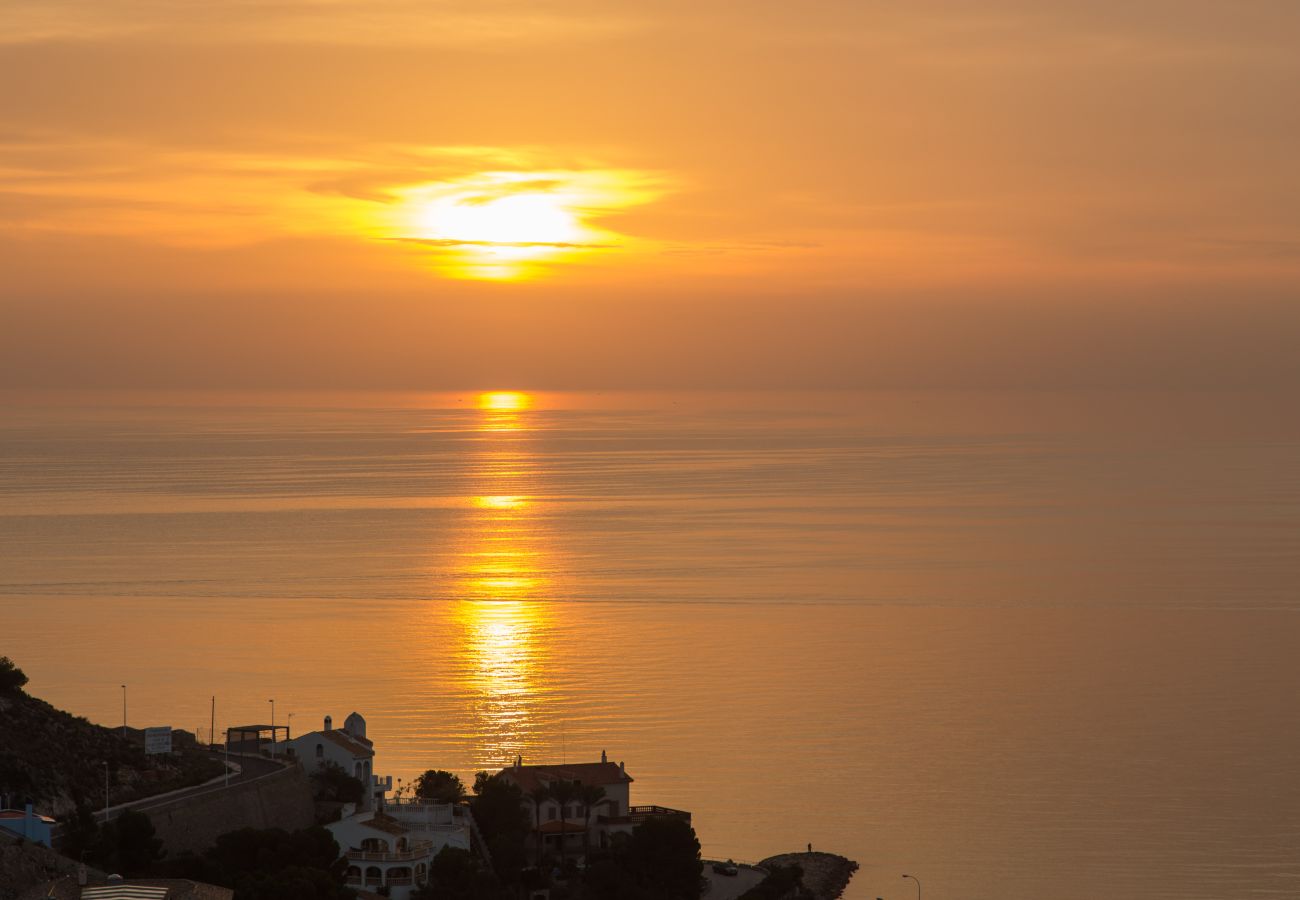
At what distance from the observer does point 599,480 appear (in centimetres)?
13912

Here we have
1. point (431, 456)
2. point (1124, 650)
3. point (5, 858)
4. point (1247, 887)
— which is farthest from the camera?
point (431, 456)

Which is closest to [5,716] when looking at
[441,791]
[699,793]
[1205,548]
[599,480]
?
[441,791]

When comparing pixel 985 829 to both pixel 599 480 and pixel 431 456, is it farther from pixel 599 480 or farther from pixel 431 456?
pixel 431 456

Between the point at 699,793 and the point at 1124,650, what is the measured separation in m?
23.8

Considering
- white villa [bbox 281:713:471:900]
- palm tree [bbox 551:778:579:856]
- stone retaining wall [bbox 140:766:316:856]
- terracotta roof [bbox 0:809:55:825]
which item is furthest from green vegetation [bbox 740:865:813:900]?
terracotta roof [bbox 0:809:55:825]

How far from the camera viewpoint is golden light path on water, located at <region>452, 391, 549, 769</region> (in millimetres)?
45562

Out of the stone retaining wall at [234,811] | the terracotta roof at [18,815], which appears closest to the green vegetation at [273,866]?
the stone retaining wall at [234,811]

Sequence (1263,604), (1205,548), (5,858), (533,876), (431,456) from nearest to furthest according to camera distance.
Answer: (5,858), (533,876), (1263,604), (1205,548), (431,456)

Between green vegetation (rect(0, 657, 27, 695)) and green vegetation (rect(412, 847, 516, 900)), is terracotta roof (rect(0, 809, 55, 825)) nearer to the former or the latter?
green vegetation (rect(412, 847, 516, 900))

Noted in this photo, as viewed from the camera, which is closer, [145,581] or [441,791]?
[441,791]

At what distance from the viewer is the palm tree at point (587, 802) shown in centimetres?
3359

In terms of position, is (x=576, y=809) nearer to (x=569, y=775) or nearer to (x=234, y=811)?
(x=569, y=775)

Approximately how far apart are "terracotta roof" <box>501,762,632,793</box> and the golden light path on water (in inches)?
237

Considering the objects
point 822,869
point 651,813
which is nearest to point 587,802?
point 651,813
